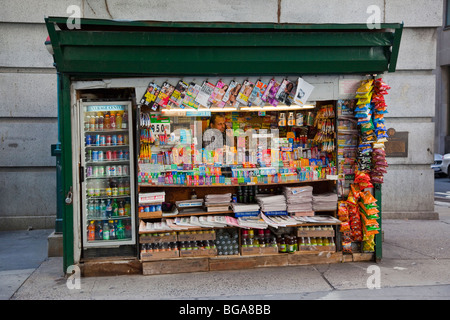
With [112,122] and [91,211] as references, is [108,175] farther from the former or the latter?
[112,122]

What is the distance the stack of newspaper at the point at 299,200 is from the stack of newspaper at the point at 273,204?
0.09 m

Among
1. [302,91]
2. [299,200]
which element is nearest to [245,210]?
[299,200]

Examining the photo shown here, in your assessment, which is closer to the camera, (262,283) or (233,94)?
(262,283)

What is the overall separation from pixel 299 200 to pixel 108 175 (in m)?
2.93

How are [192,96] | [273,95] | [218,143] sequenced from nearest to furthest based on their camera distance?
[192,96] → [273,95] → [218,143]

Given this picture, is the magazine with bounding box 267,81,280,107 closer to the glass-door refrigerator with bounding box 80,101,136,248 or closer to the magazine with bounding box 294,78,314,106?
the magazine with bounding box 294,78,314,106

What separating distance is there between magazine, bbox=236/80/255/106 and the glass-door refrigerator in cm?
164

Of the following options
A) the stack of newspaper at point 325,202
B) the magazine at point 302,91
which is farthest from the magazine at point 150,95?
the stack of newspaper at point 325,202

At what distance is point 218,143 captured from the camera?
7074 millimetres

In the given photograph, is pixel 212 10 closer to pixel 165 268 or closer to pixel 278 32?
pixel 278 32

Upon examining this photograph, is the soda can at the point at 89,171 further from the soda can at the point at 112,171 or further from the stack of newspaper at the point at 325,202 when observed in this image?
the stack of newspaper at the point at 325,202

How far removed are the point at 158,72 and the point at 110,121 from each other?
1.13m

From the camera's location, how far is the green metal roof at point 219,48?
589 cm

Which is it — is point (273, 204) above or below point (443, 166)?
below
